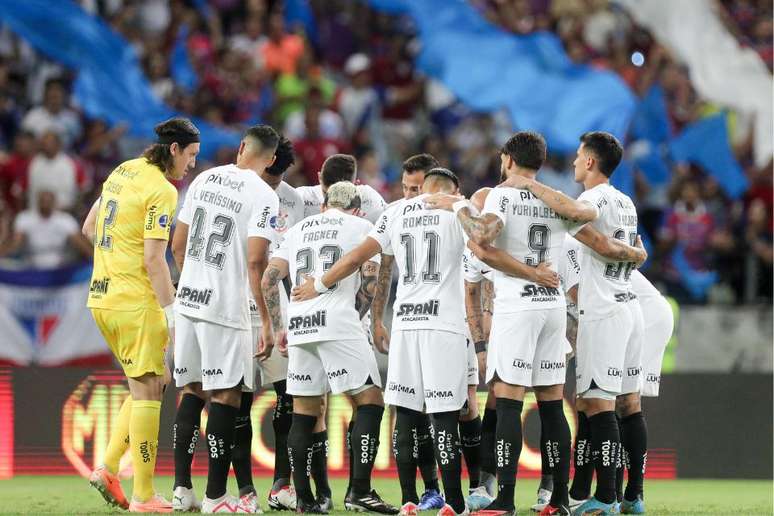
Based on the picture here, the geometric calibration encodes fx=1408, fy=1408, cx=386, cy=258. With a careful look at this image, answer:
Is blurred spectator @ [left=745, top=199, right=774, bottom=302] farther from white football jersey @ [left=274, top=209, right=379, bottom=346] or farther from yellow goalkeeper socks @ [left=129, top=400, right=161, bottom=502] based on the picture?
yellow goalkeeper socks @ [left=129, top=400, right=161, bottom=502]

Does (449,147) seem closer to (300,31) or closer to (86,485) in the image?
(300,31)

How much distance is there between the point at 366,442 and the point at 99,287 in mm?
2187

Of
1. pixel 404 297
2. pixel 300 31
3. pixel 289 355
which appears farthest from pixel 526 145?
pixel 300 31

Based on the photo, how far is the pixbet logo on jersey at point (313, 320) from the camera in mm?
9844

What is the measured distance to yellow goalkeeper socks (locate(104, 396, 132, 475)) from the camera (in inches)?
396

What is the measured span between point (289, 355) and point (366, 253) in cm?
95

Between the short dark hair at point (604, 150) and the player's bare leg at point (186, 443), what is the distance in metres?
3.29

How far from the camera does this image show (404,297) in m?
9.62

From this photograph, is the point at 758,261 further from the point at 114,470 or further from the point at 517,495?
the point at 114,470

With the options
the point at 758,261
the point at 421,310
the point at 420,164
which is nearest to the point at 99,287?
the point at 421,310

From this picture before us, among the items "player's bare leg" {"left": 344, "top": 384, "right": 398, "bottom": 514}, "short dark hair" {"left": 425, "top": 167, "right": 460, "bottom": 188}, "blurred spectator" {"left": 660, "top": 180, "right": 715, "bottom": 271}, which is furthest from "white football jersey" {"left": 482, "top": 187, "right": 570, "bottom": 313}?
"blurred spectator" {"left": 660, "top": 180, "right": 715, "bottom": 271}

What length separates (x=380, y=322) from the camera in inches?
398

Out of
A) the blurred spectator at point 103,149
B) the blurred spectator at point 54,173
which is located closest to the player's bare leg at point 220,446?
the blurred spectator at point 54,173

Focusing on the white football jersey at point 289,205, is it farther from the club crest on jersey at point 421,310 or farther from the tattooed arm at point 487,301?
the club crest on jersey at point 421,310
